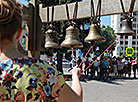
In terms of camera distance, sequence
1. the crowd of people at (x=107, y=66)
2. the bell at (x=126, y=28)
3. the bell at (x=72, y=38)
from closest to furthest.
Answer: the bell at (x=126, y=28) < the bell at (x=72, y=38) < the crowd of people at (x=107, y=66)

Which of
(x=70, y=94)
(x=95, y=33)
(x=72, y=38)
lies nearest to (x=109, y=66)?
(x=72, y=38)

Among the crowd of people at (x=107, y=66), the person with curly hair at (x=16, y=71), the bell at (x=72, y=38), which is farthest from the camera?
the crowd of people at (x=107, y=66)

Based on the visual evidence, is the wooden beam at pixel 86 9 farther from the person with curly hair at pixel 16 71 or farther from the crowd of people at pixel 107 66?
the crowd of people at pixel 107 66

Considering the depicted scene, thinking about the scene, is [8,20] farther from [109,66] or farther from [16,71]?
[109,66]

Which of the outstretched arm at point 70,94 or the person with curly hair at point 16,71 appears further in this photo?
the outstretched arm at point 70,94

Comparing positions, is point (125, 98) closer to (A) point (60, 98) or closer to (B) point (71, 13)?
(B) point (71, 13)

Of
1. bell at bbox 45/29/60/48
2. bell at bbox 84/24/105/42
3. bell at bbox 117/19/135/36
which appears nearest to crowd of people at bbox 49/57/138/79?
bell at bbox 45/29/60/48

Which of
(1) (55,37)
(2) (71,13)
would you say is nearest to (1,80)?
(2) (71,13)

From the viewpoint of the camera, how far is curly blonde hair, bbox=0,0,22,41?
50.4 inches

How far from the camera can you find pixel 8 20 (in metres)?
1.30

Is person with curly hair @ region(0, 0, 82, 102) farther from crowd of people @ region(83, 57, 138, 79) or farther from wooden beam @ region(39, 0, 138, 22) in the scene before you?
crowd of people @ region(83, 57, 138, 79)

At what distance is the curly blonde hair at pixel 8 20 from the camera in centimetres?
128

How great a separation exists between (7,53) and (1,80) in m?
0.18

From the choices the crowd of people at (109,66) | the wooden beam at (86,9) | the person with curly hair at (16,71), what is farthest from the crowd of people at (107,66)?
the person with curly hair at (16,71)
